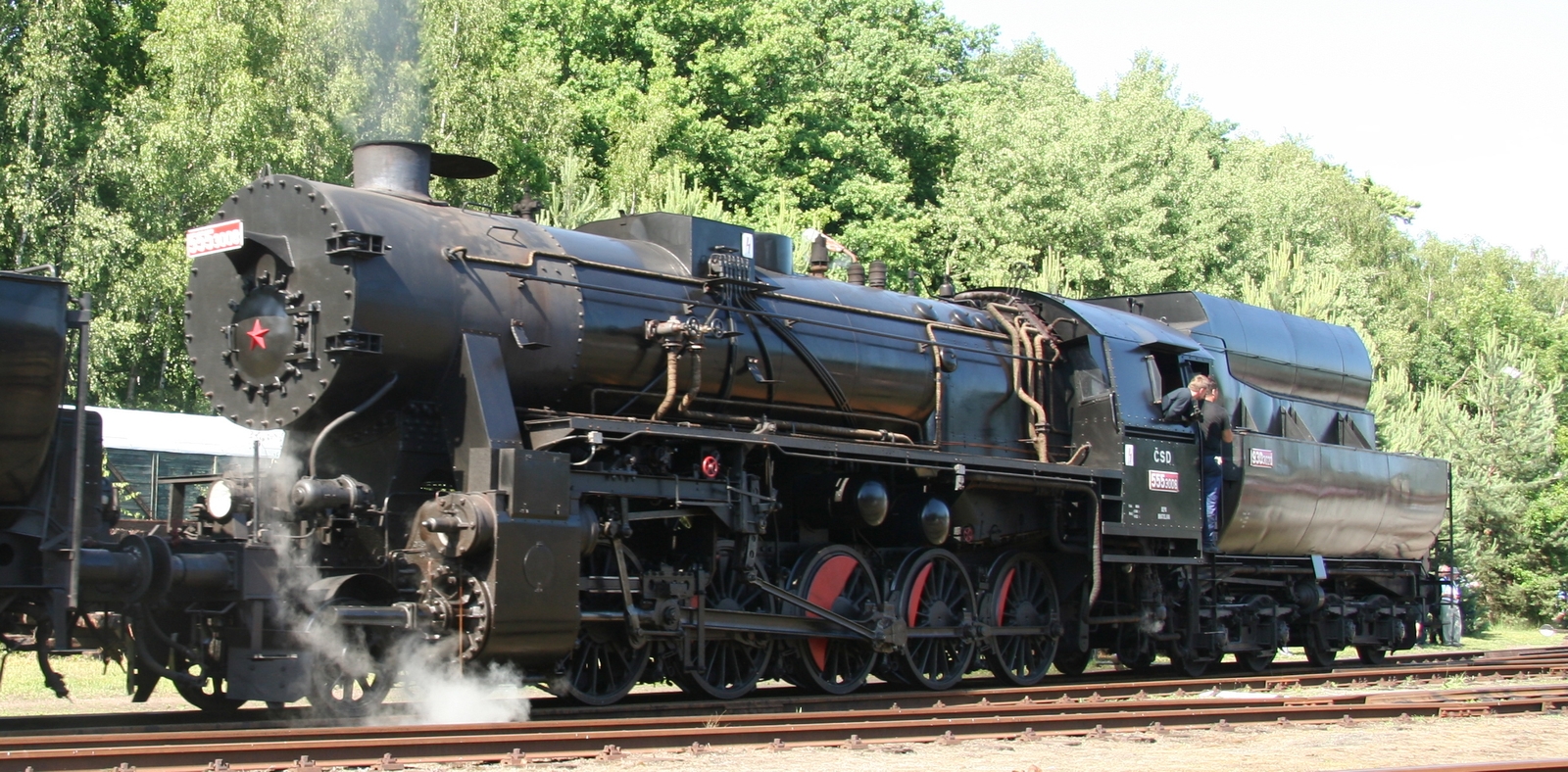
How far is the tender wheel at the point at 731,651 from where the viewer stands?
10852mm

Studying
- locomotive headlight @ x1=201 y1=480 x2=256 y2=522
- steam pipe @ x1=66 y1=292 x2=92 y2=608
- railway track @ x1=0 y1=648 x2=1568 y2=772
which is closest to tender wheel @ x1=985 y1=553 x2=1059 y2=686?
railway track @ x1=0 y1=648 x2=1568 y2=772

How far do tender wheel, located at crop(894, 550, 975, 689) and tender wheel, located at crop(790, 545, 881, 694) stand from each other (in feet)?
1.17

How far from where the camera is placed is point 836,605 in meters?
11.8

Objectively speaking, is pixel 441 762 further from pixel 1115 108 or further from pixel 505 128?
pixel 1115 108

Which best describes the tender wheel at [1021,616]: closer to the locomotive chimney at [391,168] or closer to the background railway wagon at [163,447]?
the locomotive chimney at [391,168]

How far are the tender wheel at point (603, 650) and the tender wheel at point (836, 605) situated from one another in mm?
1618

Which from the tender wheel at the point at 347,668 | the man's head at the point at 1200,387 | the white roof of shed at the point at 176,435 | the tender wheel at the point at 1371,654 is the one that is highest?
the man's head at the point at 1200,387

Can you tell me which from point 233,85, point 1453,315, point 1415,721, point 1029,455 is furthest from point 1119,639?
point 1453,315

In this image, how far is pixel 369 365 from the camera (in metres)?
9.04

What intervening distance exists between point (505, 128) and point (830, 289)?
53.0 feet

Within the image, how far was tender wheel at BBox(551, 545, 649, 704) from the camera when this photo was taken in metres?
9.93

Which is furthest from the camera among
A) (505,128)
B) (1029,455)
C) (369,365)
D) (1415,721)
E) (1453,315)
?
(1453,315)

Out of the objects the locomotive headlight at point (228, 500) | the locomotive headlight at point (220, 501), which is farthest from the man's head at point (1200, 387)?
the locomotive headlight at point (220, 501)

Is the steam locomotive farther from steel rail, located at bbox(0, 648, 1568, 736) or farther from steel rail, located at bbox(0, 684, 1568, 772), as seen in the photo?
steel rail, located at bbox(0, 684, 1568, 772)
